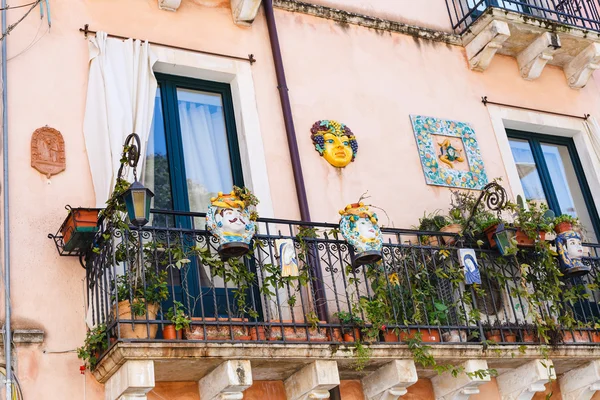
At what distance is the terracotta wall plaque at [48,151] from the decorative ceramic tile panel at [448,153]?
13.4ft

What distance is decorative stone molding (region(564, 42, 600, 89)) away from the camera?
466 inches

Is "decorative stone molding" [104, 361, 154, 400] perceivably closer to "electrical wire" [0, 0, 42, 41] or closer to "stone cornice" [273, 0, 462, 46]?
"electrical wire" [0, 0, 42, 41]

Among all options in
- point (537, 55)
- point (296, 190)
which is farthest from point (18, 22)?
point (537, 55)

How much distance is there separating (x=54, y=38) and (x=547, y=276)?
5.51 meters

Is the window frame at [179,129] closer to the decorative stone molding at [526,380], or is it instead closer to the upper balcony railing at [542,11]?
the decorative stone molding at [526,380]

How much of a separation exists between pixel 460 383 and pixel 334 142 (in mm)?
2870

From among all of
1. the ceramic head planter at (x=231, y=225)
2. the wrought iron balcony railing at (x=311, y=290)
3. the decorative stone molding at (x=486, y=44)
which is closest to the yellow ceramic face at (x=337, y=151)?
the wrought iron balcony railing at (x=311, y=290)

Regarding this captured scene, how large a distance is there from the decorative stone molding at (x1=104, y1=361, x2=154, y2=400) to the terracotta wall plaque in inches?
82.7

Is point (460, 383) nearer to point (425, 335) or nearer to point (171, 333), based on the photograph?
point (425, 335)

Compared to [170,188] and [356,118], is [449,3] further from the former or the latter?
[170,188]

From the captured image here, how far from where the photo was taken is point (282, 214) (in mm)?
9102

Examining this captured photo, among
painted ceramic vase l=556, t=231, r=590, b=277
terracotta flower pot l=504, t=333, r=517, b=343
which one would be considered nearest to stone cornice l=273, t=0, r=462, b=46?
painted ceramic vase l=556, t=231, r=590, b=277

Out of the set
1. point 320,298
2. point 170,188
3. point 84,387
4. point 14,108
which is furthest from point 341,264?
point 14,108

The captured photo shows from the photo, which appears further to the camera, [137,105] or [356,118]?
[356,118]
